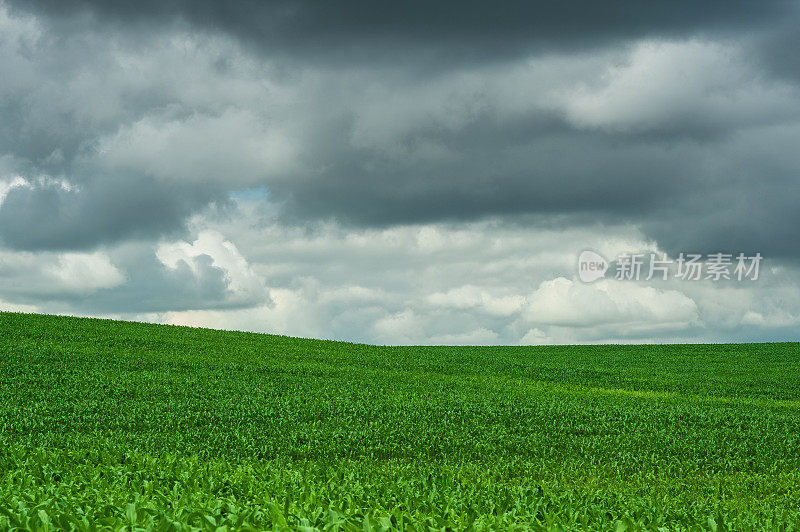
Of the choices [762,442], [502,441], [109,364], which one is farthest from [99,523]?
[109,364]

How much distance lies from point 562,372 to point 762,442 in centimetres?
2053

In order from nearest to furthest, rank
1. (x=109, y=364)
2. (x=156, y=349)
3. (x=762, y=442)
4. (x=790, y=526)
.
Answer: (x=790, y=526) → (x=762, y=442) → (x=109, y=364) → (x=156, y=349)

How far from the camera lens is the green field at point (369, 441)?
968 cm

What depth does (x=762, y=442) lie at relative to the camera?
21188 millimetres

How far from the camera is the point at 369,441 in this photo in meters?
19.3

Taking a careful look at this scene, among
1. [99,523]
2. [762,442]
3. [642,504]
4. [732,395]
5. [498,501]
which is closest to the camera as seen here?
[99,523]

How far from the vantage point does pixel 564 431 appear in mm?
21781

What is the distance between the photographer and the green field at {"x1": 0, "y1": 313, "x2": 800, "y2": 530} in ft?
31.8

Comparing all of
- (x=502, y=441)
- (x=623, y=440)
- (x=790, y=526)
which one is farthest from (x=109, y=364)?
(x=790, y=526)

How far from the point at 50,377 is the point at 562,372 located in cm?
2711

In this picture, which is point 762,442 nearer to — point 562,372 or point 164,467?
point 164,467

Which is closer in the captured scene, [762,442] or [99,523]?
[99,523]

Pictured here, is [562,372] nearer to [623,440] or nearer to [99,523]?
[623,440]

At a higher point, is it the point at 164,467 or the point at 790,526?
the point at 790,526
